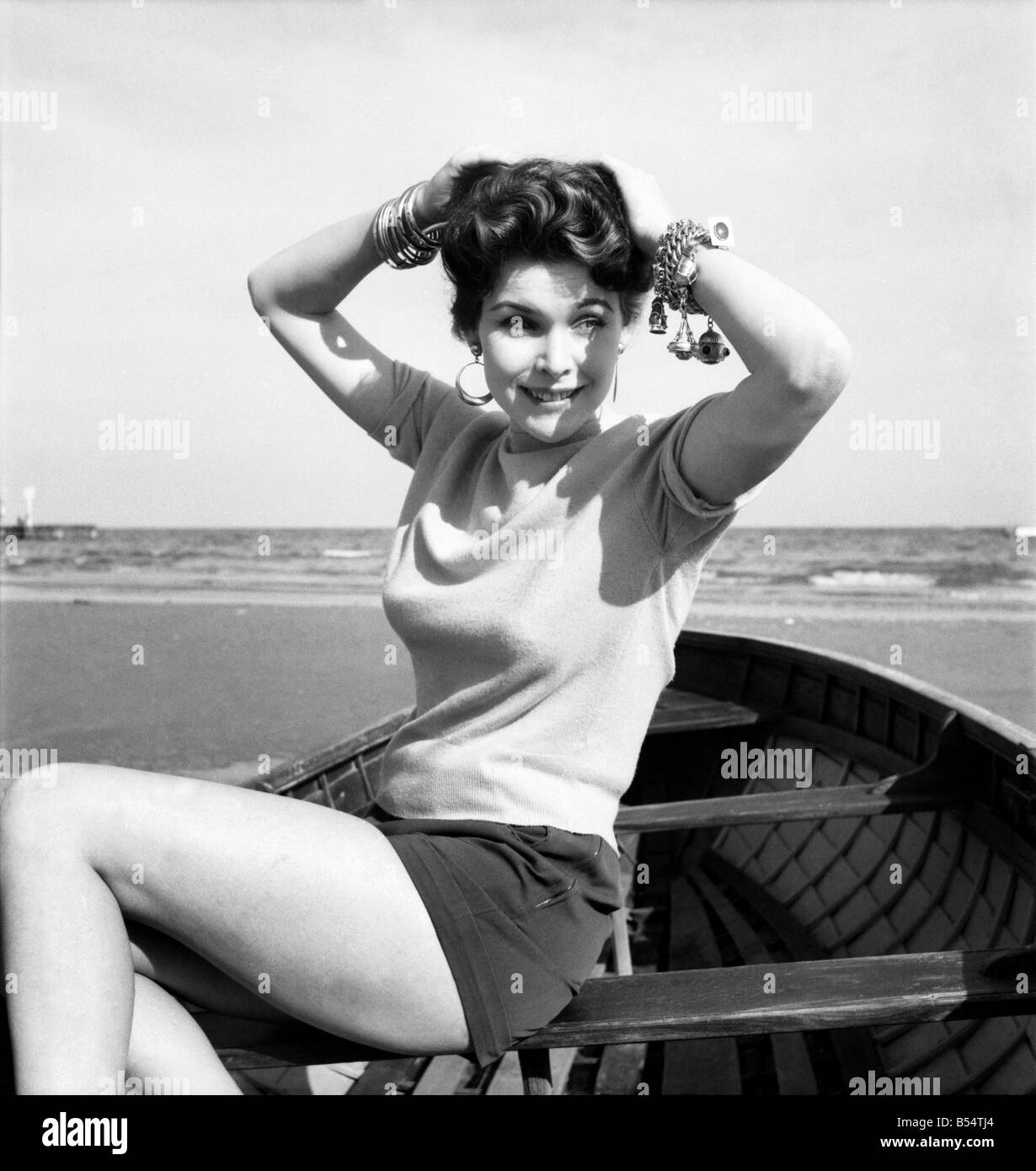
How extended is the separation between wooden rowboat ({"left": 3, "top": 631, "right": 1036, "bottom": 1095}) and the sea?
550 inches

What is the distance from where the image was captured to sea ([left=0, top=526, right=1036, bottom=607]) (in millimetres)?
22062

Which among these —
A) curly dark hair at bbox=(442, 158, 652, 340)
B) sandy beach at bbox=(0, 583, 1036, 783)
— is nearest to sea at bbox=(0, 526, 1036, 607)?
sandy beach at bbox=(0, 583, 1036, 783)

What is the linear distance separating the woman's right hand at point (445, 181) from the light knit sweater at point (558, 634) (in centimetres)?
49

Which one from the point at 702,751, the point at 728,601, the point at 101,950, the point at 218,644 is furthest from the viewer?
the point at 728,601

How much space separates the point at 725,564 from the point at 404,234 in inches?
923

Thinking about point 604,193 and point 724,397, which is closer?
point 724,397

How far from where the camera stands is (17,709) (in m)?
10.7

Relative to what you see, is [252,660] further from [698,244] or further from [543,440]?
[698,244]

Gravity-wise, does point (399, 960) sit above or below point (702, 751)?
above

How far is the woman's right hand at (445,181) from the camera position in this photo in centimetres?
169

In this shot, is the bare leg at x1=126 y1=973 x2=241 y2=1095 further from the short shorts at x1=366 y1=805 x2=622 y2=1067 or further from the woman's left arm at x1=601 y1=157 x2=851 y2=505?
the woman's left arm at x1=601 y1=157 x2=851 y2=505

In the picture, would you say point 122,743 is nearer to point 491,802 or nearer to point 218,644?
point 218,644

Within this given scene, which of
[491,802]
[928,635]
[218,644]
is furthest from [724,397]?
[928,635]
